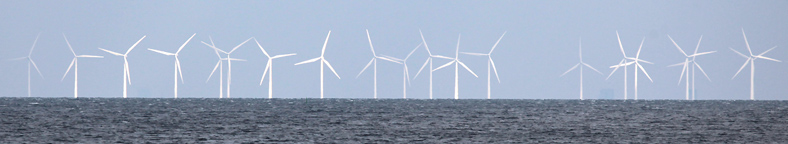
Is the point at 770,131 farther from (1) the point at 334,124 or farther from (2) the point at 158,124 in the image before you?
(2) the point at 158,124

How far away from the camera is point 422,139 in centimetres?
5266

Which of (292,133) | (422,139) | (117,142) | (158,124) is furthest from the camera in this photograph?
(158,124)

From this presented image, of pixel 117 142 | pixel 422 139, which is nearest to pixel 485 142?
pixel 422 139

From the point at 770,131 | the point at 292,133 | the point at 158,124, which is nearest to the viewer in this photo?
the point at 292,133

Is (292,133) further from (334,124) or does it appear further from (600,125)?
(600,125)

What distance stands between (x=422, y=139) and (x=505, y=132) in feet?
27.4

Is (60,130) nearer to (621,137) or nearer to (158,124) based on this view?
(158,124)

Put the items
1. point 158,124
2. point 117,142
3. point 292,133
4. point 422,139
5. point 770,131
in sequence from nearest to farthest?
point 117,142 → point 422,139 → point 292,133 → point 770,131 → point 158,124

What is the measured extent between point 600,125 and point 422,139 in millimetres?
22229

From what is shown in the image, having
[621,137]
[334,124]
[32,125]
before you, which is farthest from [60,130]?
[621,137]

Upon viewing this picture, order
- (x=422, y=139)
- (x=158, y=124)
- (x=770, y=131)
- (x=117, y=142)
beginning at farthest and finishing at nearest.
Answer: (x=158, y=124) < (x=770, y=131) < (x=422, y=139) < (x=117, y=142)

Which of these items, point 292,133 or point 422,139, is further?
point 292,133

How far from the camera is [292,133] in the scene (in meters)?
57.2

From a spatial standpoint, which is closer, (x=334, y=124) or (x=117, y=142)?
(x=117, y=142)
